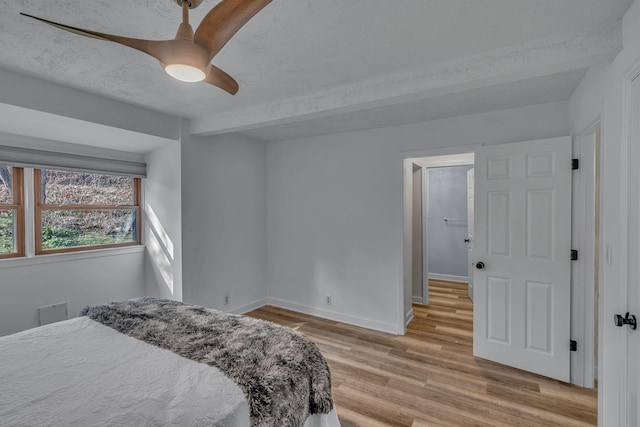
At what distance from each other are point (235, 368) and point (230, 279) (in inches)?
102

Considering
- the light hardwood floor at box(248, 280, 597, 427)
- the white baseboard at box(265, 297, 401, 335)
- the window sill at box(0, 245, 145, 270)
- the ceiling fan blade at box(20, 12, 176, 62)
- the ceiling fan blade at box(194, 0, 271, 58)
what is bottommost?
the light hardwood floor at box(248, 280, 597, 427)

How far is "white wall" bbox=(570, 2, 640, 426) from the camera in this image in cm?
150

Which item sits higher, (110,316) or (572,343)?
(110,316)

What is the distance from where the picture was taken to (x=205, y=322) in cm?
189

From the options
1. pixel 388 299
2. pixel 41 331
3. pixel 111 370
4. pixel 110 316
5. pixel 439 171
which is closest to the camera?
pixel 111 370

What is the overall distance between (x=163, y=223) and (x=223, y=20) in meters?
2.82

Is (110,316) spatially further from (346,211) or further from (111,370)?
(346,211)

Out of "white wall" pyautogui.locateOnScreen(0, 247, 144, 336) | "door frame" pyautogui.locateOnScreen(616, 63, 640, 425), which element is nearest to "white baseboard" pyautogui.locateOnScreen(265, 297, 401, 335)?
"white wall" pyautogui.locateOnScreen(0, 247, 144, 336)

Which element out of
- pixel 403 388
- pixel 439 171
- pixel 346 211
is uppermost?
pixel 439 171

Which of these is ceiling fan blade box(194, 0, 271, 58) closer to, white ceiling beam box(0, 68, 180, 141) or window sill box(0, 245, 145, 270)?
white ceiling beam box(0, 68, 180, 141)

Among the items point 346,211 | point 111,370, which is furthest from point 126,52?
point 346,211

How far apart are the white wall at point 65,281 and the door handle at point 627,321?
13.7ft

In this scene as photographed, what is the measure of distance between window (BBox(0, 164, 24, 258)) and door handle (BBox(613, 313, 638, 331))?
4420 mm

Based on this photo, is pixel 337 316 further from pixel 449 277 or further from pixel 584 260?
pixel 449 277
